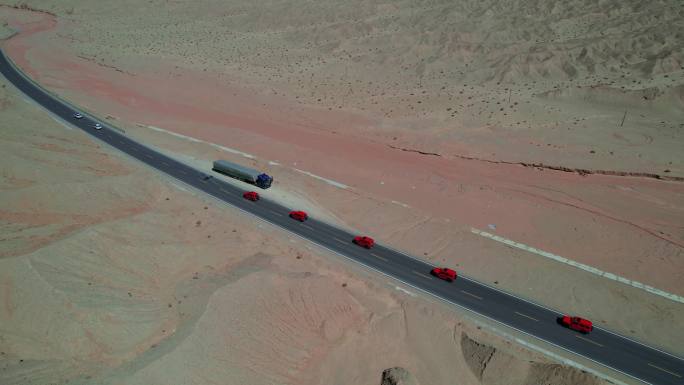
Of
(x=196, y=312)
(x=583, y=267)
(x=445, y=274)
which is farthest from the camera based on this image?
(x=583, y=267)

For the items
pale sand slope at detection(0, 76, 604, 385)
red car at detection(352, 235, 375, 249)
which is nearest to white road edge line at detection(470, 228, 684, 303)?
red car at detection(352, 235, 375, 249)

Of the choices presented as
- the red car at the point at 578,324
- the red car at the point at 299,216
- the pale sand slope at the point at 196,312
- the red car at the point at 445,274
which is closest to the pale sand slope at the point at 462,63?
the red car at the point at 299,216

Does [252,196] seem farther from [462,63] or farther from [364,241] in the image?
[462,63]

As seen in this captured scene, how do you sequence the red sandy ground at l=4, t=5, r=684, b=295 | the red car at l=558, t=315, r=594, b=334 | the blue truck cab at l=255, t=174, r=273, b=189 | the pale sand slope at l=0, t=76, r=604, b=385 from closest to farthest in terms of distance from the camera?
the pale sand slope at l=0, t=76, r=604, b=385 < the red car at l=558, t=315, r=594, b=334 < the red sandy ground at l=4, t=5, r=684, b=295 < the blue truck cab at l=255, t=174, r=273, b=189

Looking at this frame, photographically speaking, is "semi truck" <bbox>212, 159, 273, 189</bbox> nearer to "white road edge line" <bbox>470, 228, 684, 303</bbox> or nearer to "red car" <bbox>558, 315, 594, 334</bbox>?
"white road edge line" <bbox>470, 228, 684, 303</bbox>

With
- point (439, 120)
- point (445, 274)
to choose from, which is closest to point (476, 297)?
point (445, 274)

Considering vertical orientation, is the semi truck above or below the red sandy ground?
below
